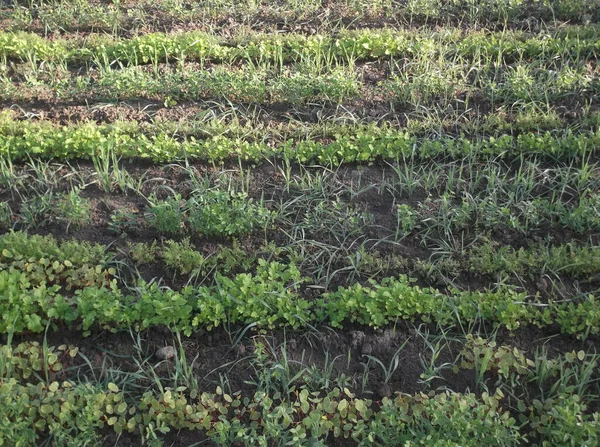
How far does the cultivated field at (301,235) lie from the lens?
3.77 metres

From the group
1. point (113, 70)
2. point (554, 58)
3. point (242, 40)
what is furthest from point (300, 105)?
point (554, 58)

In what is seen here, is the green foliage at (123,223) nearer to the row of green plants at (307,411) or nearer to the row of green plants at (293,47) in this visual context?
the row of green plants at (307,411)

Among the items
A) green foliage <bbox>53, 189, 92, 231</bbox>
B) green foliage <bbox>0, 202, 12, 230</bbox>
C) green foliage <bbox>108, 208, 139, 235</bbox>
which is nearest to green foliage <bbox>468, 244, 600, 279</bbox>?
green foliage <bbox>108, 208, 139, 235</bbox>

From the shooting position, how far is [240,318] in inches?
167

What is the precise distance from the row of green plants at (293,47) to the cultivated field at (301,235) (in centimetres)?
3

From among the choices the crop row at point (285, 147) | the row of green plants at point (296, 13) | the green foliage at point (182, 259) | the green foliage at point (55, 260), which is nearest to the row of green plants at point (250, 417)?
the green foliage at point (55, 260)

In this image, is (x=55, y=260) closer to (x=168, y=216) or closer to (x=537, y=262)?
(x=168, y=216)

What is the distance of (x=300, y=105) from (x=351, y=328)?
2.55m

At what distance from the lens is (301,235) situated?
4.91m

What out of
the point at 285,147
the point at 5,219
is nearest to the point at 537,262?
Result: the point at 285,147

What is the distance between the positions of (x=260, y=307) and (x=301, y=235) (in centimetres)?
82

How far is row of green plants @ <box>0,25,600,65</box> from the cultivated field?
3 cm

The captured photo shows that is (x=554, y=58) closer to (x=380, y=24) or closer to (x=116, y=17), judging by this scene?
(x=380, y=24)

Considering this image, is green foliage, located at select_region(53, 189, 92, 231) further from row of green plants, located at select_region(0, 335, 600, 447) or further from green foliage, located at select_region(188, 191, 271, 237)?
row of green plants, located at select_region(0, 335, 600, 447)
